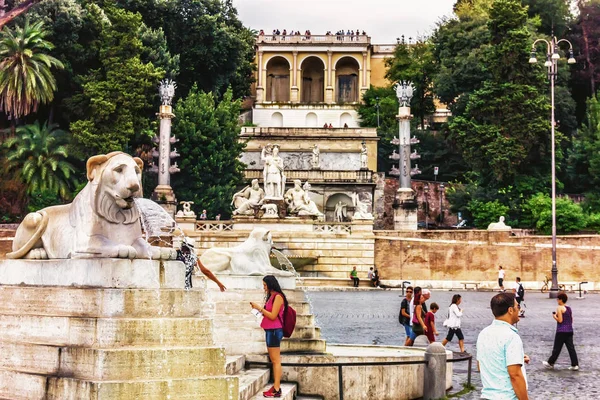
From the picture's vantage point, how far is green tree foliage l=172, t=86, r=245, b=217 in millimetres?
50625

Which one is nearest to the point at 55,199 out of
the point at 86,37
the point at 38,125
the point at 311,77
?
the point at 38,125

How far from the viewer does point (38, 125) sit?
158 feet

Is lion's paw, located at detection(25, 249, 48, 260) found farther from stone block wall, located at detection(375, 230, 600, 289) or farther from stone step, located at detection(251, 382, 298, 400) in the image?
stone block wall, located at detection(375, 230, 600, 289)

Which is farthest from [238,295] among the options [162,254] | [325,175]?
[325,175]

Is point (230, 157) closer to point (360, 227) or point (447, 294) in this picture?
point (360, 227)

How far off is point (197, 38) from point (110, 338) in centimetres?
5175

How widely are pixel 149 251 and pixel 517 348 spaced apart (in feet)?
9.40

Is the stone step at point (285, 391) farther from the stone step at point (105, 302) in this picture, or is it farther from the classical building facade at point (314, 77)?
the classical building facade at point (314, 77)

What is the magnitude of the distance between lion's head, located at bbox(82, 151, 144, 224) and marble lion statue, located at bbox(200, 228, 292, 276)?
421cm

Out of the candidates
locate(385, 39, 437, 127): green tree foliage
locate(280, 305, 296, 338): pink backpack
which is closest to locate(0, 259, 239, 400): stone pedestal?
locate(280, 305, 296, 338): pink backpack

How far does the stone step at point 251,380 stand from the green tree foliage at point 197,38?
4726 centimetres

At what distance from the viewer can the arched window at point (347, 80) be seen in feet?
261

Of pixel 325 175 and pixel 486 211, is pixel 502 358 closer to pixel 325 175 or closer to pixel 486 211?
pixel 486 211

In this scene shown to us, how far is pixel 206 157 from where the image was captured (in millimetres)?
51250
